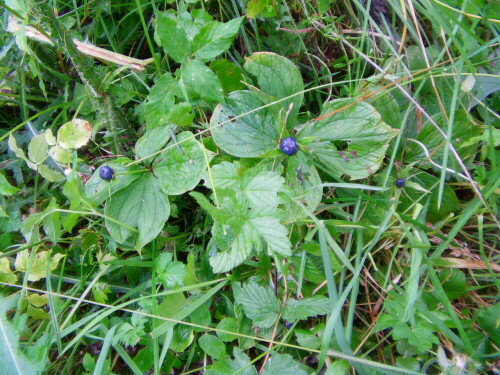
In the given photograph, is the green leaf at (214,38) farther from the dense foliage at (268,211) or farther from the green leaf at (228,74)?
the green leaf at (228,74)

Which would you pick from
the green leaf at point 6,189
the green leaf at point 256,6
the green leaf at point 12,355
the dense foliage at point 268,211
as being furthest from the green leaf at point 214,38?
the green leaf at point 12,355

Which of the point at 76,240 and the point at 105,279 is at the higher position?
the point at 76,240

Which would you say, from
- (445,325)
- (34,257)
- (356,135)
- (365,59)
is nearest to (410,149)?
(356,135)

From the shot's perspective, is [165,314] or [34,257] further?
[34,257]

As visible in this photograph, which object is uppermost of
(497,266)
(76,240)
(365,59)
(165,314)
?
(365,59)

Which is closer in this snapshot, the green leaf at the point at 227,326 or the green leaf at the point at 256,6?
the green leaf at the point at 227,326

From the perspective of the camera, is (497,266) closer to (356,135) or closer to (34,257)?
(356,135)

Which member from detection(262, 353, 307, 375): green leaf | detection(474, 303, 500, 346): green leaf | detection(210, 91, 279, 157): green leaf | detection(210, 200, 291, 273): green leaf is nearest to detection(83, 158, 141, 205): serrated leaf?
detection(210, 91, 279, 157): green leaf
